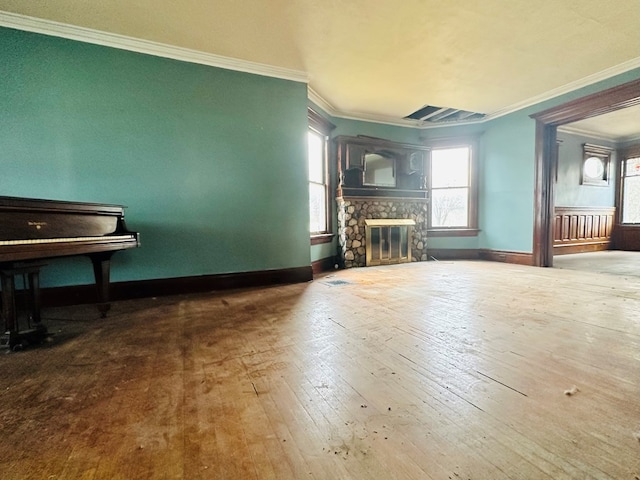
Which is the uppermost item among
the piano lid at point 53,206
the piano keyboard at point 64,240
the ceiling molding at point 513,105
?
the ceiling molding at point 513,105

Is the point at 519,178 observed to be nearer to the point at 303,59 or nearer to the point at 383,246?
the point at 383,246

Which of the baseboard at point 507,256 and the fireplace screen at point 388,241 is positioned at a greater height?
the fireplace screen at point 388,241

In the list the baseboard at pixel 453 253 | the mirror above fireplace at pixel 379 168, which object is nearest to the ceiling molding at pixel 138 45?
the mirror above fireplace at pixel 379 168

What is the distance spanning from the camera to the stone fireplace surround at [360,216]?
464cm

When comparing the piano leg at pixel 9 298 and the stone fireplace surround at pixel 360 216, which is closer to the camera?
the piano leg at pixel 9 298

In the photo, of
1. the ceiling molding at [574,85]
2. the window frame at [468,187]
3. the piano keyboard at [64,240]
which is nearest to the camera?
the piano keyboard at [64,240]

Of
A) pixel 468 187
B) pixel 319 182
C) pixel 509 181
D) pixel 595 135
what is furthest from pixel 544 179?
pixel 319 182

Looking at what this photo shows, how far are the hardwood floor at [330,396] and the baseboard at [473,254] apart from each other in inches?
110

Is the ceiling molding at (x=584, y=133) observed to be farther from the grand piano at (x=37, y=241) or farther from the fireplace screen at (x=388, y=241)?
the grand piano at (x=37, y=241)

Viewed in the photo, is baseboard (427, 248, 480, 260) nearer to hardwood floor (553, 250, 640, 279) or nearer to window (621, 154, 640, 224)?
hardwood floor (553, 250, 640, 279)

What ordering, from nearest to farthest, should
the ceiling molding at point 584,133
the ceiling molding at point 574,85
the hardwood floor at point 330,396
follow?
the hardwood floor at point 330,396
the ceiling molding at point 574,85
the ceiling molding at point 584,133

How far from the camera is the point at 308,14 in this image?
2426mm

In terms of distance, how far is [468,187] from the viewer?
213 inches

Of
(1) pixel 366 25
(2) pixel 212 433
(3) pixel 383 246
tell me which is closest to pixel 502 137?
(3) pixel 383 246
